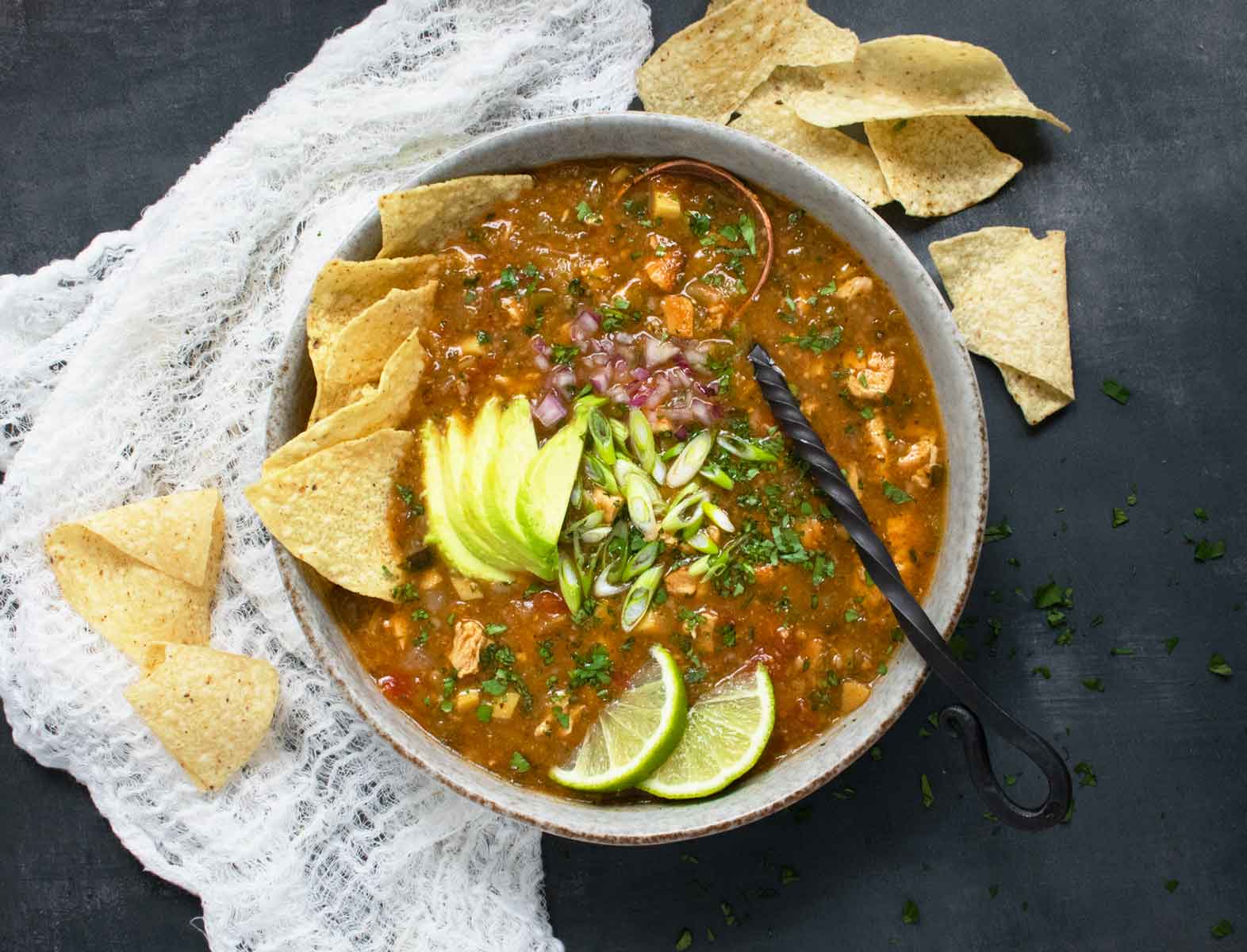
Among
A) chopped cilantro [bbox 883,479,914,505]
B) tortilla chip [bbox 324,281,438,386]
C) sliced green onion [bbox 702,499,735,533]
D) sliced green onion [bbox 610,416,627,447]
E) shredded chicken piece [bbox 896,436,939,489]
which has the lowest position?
chopped cilantro [bbox 883,479,914,505]

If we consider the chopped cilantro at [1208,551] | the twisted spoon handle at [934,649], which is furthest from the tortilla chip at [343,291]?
the chopped cilantro at [1208,551]

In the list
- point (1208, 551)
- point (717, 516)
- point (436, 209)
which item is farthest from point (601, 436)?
point (1208, 551)

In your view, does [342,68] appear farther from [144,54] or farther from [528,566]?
[528,566]

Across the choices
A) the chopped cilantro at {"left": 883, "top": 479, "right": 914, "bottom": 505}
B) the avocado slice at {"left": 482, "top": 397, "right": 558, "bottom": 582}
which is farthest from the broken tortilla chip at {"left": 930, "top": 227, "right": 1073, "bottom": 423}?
the avocado slice at {"left": 482, "top": 397, "right": 558, "bottom": 582}

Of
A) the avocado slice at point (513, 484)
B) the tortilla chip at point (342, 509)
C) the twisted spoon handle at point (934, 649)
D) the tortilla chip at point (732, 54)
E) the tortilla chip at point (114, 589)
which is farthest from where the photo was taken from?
the tortilla chip at point (732, 54)

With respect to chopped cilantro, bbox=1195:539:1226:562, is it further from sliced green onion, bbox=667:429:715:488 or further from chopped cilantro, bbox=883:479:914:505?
sliced green onion, bbox=667:429:715:488

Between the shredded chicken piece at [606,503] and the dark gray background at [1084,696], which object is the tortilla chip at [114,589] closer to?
the dark gray background at [1084,696]
